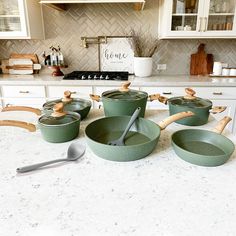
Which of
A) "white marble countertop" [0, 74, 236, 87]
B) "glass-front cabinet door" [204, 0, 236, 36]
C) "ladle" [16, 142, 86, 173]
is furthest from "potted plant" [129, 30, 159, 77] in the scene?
"ladle" [16, 142, 86, 173]

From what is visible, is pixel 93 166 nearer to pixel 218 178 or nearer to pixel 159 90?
pixel 218 178

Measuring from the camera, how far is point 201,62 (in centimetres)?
283

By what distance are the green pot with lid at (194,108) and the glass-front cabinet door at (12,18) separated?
203 cm

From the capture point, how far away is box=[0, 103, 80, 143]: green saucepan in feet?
2.95

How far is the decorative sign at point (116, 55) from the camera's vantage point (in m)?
2.85

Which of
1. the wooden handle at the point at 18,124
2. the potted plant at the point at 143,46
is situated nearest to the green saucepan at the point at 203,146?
the wooden handle at the point at 18,124

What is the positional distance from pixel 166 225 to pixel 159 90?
2.01 m

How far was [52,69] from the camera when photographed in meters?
2.92

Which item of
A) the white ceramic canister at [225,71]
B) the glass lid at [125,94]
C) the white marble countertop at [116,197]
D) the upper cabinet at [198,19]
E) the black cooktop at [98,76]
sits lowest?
the white marble countertop at [116,197]

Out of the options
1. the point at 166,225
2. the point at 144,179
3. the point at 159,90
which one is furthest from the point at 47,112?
the point at 159,90

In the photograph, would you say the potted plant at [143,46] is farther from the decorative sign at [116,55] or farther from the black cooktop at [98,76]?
the black cooktop at [98,76]

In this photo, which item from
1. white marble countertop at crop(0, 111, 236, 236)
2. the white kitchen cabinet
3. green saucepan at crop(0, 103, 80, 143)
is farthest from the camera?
the white kitchen cabinet

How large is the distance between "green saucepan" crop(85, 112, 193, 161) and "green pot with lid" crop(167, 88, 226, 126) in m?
0.09

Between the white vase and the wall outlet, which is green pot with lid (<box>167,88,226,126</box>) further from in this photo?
the wall outlet
